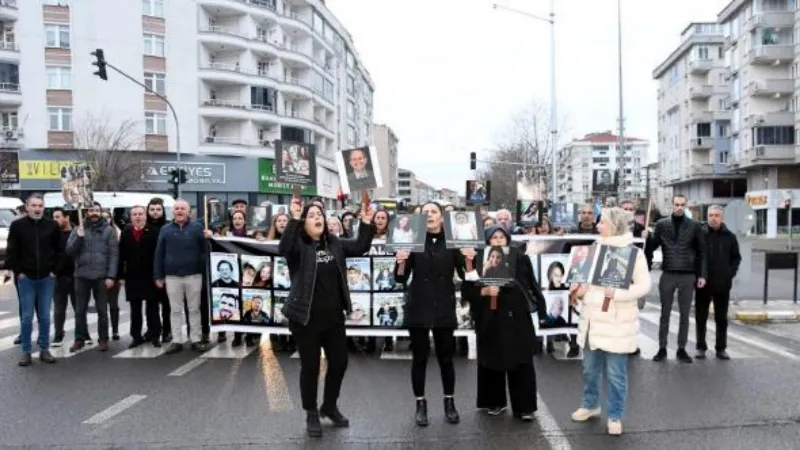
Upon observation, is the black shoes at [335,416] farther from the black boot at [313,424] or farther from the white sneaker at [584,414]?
the white sneaker at [584,414]

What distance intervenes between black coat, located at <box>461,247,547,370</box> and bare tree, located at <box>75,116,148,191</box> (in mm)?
38943

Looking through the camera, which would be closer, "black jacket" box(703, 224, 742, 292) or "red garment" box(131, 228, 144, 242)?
"black jacket" box(703, 224, 742, 292)

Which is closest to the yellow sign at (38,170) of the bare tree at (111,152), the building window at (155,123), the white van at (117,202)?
the bare tree at (111,152)

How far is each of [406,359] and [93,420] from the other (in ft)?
12.9

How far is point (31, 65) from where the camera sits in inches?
1781

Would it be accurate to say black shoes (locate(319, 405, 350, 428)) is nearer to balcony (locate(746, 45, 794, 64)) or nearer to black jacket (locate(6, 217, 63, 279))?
black jacket (locate(6, 217, 63, 279))

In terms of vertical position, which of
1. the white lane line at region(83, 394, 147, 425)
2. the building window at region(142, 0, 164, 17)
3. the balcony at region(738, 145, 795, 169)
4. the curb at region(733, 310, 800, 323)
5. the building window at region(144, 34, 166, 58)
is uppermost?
the building window at region(142, 0, 164, 17)

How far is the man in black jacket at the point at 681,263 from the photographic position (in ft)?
28.7

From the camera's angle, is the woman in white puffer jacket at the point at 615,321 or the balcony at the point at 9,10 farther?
the balcony at the point at 9,10

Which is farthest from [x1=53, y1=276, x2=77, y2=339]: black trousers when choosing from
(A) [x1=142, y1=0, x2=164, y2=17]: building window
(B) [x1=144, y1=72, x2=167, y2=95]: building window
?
(A) [x1=142, y1=0, x2=164, y2=17]: building window

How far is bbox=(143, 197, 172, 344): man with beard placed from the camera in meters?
9.81

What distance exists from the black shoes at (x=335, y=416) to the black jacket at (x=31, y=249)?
15.3 ft

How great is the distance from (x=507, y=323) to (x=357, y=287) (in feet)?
12.0

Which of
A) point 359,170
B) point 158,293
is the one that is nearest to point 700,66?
point 359,170
